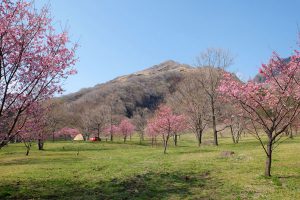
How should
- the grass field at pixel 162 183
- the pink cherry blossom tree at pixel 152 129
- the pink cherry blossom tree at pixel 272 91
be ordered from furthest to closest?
the pink cherry blossom tree at pixel 152 129 → the pink cherry blossom tree at pixel 272 91 → the grass field at pixel 162 183

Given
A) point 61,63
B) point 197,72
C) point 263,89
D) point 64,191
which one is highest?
point 197,72

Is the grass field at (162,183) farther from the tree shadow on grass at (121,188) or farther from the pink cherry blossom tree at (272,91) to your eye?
the pink cherry blossom tree at (272,91)

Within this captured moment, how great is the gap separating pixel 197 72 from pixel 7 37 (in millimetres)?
58493

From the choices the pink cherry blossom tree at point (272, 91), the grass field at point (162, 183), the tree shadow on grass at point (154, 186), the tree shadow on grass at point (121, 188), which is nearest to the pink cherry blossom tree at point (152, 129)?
the grass field at point (162, 183)

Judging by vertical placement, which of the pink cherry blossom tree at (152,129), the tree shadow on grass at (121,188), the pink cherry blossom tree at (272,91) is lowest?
the tree shadow on grass at (121,188)

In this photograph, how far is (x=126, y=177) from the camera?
2191 centimetres

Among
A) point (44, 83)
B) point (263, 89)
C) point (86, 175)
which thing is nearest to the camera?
point (44, 83)

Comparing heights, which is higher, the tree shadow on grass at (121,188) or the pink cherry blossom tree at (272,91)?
the pink cherry blossom tree at (272,91)

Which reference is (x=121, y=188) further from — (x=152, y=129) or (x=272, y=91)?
(x=152, y=129)

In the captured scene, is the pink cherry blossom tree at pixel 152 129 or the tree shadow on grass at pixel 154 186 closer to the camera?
the tree shadow on grass at pixel 154 186

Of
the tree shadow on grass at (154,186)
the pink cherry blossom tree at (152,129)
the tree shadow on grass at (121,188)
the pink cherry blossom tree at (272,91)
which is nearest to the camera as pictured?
the tree shadow on grass at (154,186)

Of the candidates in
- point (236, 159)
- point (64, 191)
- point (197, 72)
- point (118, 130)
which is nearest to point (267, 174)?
point (236, 159)

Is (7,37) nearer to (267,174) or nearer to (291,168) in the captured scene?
(267,174)

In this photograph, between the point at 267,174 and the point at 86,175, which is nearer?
the point at 267,174
